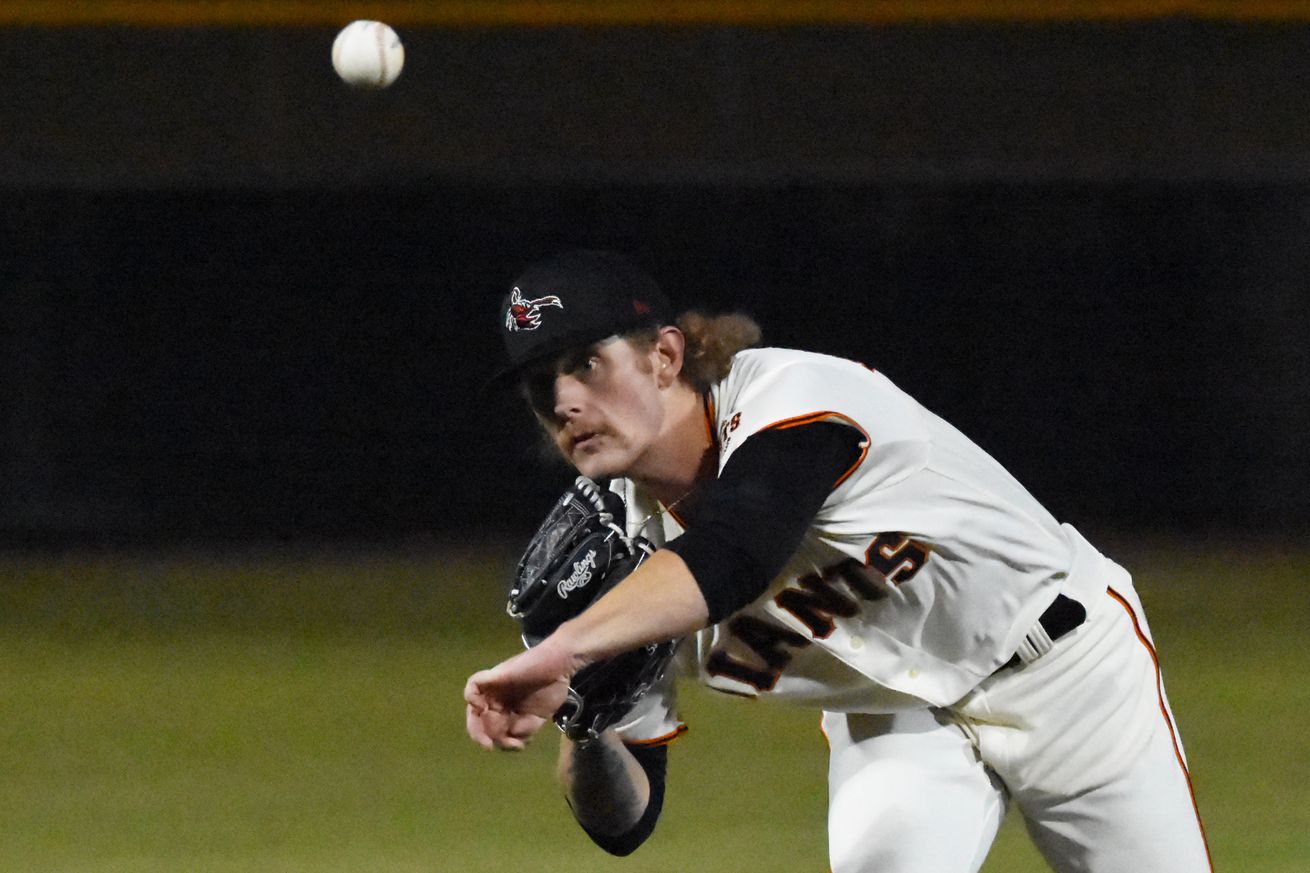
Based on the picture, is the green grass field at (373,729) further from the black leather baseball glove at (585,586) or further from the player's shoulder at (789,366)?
the player's shoulder at (789,366)

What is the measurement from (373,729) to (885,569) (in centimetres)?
389

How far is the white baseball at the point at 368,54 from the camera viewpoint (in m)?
6.16

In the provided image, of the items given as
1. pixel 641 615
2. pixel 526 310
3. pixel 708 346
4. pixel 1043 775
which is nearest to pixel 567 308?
pixel 526 310

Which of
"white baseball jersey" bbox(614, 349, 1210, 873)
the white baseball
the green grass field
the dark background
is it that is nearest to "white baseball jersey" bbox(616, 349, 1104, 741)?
"white baseball jersey" bbox(614, 349, 1210, 873)

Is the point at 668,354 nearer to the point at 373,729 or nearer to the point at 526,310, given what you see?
the point at 526,310

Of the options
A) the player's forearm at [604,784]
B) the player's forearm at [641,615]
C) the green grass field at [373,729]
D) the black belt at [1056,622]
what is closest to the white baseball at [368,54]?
the green grass field at [373,729]

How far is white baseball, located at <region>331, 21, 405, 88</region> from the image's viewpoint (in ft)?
20.2

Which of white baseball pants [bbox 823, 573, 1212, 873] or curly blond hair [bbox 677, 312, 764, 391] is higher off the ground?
curly blond hair [bbox 677, 312, 764, 391]

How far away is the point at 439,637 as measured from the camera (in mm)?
7746

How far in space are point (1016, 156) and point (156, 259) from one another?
4.89m

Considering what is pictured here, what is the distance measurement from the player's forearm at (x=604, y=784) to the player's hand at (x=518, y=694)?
2.51 feet

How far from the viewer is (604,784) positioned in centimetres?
316

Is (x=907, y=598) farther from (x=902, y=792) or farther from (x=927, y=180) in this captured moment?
(x=927, y=180)

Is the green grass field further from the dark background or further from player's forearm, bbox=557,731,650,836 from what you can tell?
player's forearm, bbox=557,731,650,836
